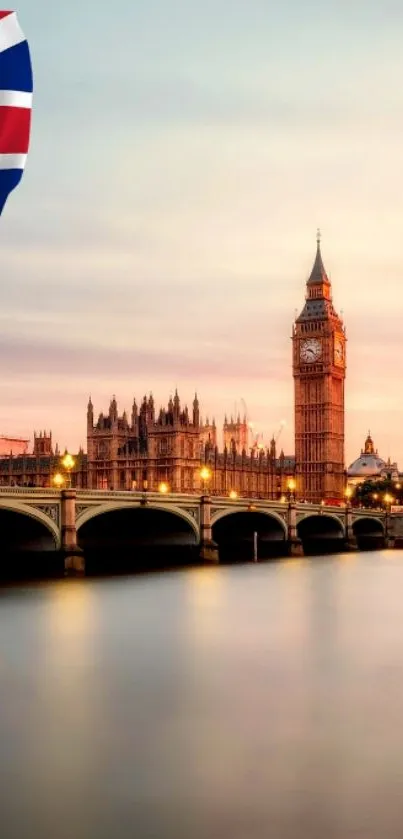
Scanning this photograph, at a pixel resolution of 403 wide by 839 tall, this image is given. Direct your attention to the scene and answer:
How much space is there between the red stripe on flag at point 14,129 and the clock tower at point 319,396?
432 ft

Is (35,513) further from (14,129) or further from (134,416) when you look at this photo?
(134,416)

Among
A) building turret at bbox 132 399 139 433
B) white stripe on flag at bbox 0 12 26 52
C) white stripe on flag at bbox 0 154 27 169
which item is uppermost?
building turret at bbox 132 399 139 433

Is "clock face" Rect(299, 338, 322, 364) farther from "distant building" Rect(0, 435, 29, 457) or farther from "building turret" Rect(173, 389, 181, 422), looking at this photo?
"distant building" Rect(0, 435, 29, 457)

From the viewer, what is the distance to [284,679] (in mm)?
23125

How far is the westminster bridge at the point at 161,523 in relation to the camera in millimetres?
46812

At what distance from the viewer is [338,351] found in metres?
154

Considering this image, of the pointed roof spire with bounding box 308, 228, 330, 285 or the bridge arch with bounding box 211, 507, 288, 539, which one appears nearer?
the bridge arch with bounding box 211, 507, 288, 539

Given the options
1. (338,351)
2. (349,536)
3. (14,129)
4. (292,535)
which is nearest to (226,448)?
(338,351)

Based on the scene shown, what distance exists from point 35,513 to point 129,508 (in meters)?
8.82

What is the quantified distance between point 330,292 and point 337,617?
5028 inches

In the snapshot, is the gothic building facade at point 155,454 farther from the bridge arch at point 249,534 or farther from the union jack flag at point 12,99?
the union jack flag at point 12,99

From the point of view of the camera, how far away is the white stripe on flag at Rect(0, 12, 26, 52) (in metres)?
10.2

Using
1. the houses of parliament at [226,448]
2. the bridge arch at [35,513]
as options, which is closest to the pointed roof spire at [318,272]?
the houses of parliament at [226,448]

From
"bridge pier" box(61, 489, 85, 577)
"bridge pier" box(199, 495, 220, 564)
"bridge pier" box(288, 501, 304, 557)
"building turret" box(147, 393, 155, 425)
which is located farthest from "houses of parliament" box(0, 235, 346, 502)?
"bridge pier" box(61, 489, 85, 577)
